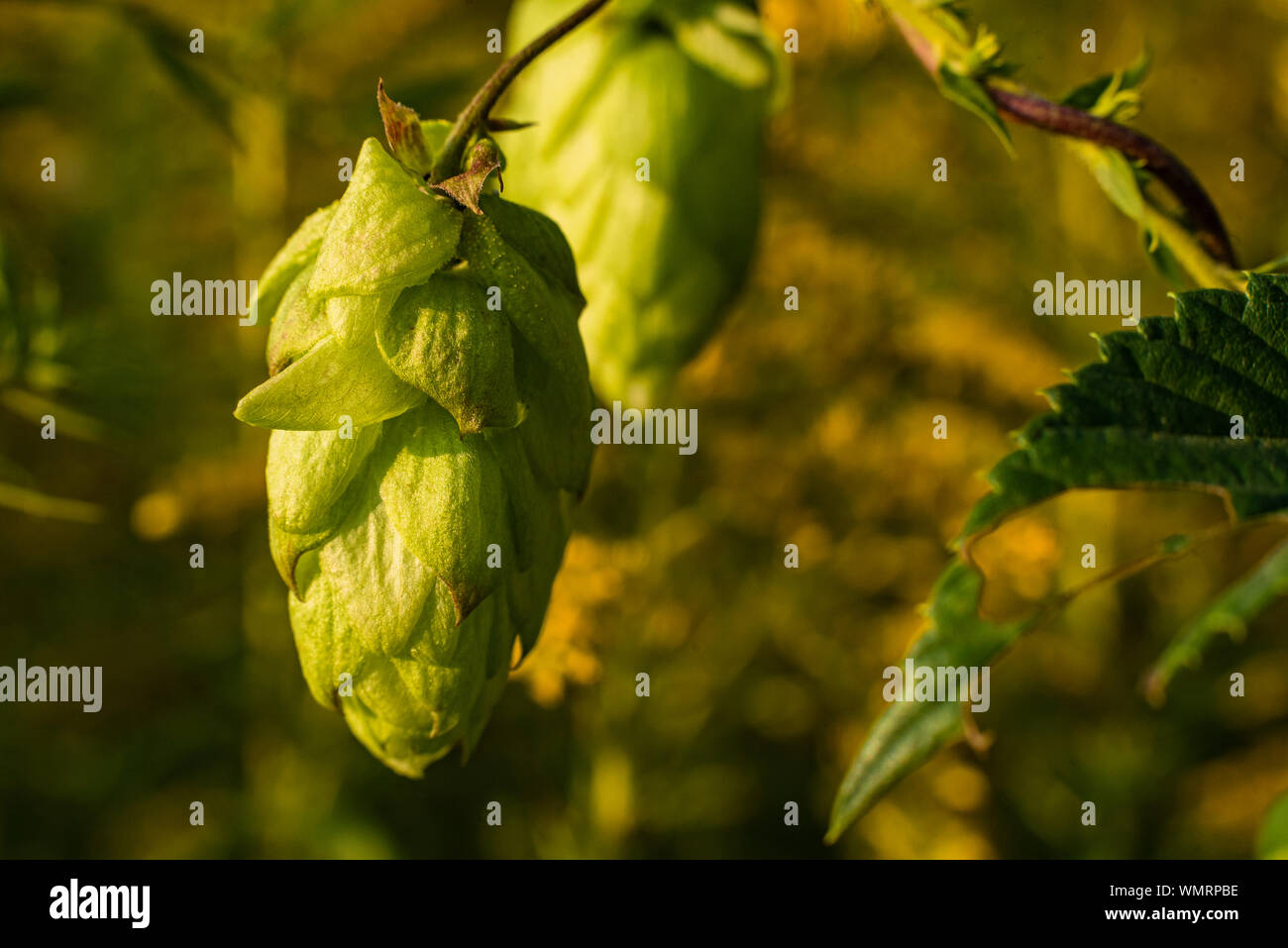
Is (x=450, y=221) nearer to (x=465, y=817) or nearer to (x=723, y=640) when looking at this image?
(x=723, y=640)

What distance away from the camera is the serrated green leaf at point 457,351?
410mm

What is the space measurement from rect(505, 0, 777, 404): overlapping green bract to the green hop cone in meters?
0.25

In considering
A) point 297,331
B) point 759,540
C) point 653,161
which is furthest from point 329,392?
point 759,540

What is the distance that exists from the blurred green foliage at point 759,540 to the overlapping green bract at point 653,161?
27 cm

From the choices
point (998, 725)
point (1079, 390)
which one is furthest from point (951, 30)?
point (998, 725)

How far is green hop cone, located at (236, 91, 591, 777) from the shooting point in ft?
1.35

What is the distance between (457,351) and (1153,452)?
0.78 feet

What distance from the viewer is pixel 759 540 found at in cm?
117

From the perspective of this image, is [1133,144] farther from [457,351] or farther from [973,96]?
[457,351]

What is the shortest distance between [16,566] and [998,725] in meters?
1.14

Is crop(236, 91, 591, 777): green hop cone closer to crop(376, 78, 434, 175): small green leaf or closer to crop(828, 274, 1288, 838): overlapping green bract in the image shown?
crop(376, 78, 434, 175): small green leaf

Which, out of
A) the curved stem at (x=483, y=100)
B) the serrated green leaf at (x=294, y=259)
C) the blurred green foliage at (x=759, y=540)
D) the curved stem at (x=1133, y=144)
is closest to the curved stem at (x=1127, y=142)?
the curved stem at (x=1133, y=144)

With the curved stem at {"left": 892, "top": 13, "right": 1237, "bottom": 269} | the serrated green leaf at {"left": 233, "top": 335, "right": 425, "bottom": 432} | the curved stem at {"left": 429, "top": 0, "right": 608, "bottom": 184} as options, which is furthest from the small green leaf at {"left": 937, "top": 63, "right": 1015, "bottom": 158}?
the serrated green leaf at {"left": 233, "top": 335, "right": 425, "bottom": 432}

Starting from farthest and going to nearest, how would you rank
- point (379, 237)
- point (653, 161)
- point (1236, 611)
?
point (653, 161) < point (379, 237) < point (1236, 611)
